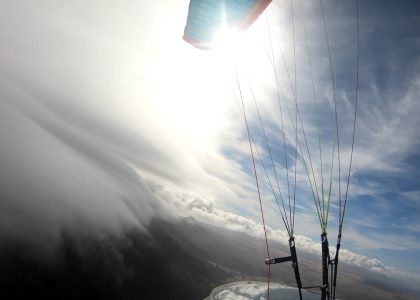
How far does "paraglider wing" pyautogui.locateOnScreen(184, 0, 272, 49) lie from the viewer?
11414 millimetres

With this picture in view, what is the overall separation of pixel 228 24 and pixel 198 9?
145 cm

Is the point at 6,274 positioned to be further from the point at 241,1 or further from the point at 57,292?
the point at 241,1

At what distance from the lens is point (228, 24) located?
12109mm

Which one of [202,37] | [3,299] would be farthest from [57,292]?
[202,37]

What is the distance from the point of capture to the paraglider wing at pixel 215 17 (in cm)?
1141

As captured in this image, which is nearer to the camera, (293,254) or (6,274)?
(293,254)

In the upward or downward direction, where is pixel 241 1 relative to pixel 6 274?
upward

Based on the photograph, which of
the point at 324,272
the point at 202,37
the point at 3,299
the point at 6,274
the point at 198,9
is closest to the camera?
the point at 324,272

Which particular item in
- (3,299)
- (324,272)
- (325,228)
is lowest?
(3,299)

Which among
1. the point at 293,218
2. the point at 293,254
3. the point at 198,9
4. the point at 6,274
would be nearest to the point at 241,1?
the point at 198,9

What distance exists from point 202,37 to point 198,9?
1.28 m

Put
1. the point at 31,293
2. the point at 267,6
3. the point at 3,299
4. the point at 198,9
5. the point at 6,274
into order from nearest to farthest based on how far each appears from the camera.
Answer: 1. the point at 267,6
2. the point at 198,9
3. the point at 3,299
4. the point at 31,293
5. the point at 6,274

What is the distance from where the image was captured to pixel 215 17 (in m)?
12.2

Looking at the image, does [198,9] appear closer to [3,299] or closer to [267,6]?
[267,6]
